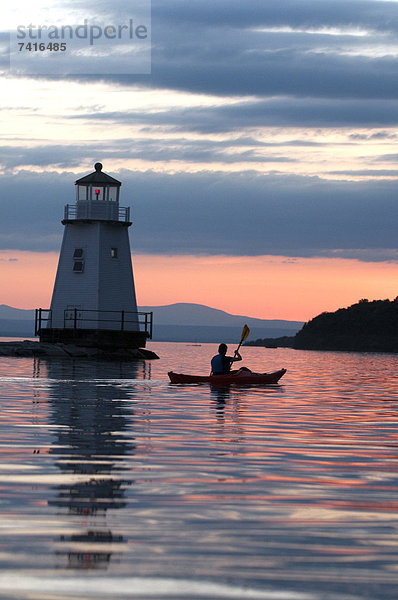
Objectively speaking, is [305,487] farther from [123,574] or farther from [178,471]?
[123,574]

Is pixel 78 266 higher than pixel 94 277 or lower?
higher

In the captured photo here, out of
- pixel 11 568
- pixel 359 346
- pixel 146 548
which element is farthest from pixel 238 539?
pixel 359 346

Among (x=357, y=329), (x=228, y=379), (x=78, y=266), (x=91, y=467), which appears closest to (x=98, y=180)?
(x=78, y=266)

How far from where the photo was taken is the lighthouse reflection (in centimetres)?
686

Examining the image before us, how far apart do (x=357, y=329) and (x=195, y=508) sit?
16138 cm

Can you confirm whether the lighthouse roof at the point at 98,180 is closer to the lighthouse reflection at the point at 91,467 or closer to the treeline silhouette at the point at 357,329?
the lighthouse reflection at the point at 91,467

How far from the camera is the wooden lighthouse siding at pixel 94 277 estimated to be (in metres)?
52.8

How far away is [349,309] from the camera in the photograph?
17475 centimetres

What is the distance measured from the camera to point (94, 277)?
5278 centimetres

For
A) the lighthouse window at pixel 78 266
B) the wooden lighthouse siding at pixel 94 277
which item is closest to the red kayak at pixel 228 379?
the wooden lighthouse siding at pixel 94 277

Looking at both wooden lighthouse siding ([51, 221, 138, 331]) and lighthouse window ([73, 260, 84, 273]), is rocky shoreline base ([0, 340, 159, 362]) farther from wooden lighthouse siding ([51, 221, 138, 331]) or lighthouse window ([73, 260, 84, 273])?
lighthouse window ([73, 260, 84, 273])

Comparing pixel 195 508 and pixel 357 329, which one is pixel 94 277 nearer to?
pixel 195 508

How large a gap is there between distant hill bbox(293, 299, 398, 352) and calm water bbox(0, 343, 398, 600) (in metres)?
147

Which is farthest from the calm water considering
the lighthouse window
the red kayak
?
the lighthouse window
